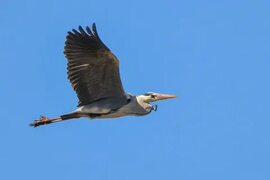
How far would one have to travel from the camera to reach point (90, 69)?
2608cm

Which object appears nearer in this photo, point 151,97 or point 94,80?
point 94,80

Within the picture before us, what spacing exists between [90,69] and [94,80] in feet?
0.95

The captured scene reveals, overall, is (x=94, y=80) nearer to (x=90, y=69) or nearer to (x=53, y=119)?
(x=90, y=69)

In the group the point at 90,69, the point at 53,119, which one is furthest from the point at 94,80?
the point at 53,119

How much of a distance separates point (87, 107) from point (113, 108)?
564mm

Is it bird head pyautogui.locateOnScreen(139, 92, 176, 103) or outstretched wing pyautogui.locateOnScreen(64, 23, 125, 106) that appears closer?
outstretched wing pyautogui.locateOnScreen(64, 23, 125, 106)

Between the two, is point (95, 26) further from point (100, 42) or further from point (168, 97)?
point (168, 97)

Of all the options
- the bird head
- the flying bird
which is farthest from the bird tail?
the bird head

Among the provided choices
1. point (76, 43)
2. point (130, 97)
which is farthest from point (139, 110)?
point (76, 43)

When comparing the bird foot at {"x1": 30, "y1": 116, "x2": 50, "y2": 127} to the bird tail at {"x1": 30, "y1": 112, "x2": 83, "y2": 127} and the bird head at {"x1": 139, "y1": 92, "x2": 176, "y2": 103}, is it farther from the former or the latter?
the bird head at {"x1": 139, "y1": 92, "x2": 176, "y2": 103}

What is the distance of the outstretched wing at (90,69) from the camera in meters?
25.9

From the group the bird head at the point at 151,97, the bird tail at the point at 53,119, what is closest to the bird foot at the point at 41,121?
the bird tail at the point at 53,119

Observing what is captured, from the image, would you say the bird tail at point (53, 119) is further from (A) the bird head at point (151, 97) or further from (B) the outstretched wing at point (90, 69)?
(A) the bird head at point (151, 97)

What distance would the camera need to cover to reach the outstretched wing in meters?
25.9
